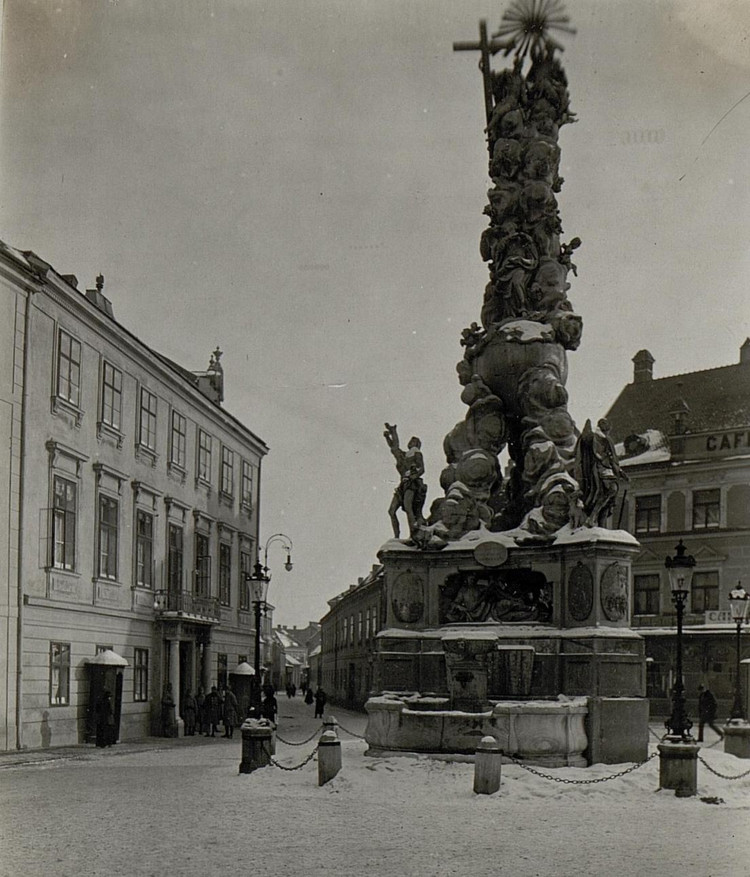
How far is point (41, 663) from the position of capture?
22766 millimetres

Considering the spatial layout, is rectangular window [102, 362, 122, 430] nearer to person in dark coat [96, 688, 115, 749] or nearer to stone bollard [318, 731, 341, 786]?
person in dark coat [96, 688, 115, 749]

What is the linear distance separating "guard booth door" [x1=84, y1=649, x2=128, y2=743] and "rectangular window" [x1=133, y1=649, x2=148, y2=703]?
256 cm

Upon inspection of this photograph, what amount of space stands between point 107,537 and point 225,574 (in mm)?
9830

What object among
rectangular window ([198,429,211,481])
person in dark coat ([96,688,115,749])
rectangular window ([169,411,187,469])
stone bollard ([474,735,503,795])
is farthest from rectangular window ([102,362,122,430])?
stone bollard ([474,735,503,795])

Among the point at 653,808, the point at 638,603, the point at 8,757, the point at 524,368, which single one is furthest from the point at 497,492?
the point at 638,603

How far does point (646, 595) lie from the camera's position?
42.4m

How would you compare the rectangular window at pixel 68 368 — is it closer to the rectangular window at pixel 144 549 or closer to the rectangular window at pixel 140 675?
the rectangular window at pixel 144 549

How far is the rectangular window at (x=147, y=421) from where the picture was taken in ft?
95.8

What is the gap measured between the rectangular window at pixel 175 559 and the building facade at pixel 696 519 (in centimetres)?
1534

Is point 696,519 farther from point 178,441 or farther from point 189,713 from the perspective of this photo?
point 189,713

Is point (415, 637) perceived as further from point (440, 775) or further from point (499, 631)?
point (440, 775)

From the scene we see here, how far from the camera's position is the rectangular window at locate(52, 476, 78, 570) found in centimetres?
2380

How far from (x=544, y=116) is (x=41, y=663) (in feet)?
44.2

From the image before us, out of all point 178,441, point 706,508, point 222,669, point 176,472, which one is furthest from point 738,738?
point 706,508
